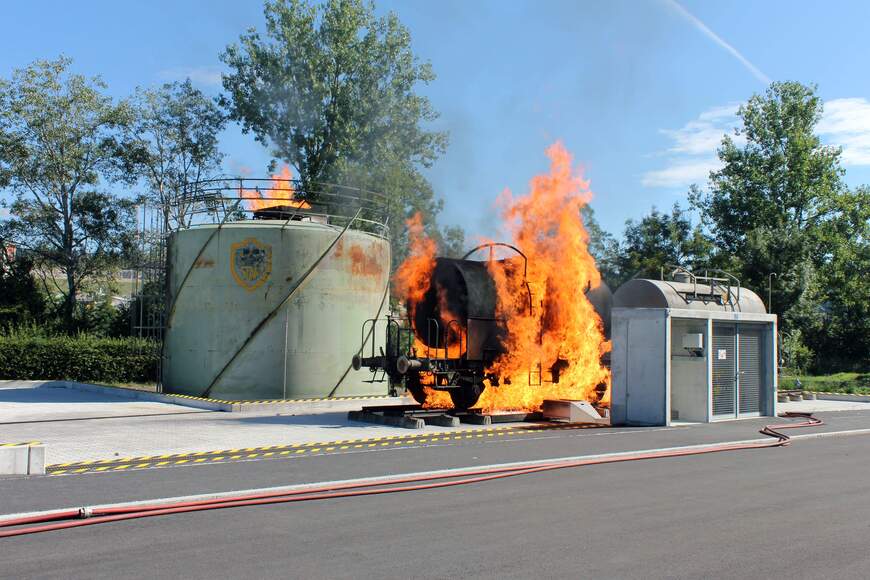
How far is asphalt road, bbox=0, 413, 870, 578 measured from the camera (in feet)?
21.2

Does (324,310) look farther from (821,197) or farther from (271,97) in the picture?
(821,197)

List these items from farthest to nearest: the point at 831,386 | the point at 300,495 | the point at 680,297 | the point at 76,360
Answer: the point at 831,386
the point at 76,360
the point at 680,297
the point at 300,495

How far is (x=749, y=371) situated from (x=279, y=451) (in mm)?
11938

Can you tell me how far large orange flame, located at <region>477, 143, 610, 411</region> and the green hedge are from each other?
1527cm

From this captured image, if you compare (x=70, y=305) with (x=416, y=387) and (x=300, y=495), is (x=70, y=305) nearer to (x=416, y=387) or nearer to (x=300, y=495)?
→ (x=416, y=387)

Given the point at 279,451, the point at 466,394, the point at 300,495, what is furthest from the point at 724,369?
the point at 300,495

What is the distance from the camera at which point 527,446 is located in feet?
45.8

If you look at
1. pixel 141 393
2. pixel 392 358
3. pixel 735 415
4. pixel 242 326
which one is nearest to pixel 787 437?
pixel 735 415

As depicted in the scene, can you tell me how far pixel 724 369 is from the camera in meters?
18.9

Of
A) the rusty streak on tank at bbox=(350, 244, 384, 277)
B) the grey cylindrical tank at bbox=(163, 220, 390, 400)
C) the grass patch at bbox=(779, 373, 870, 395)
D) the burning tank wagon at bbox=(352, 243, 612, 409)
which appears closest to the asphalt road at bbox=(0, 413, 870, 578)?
the burning tank wagon at bbox=(352, 243, 612, 409)

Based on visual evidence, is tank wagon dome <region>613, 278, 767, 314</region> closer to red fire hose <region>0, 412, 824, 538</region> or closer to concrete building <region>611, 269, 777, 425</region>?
concrete building <region>611, 269, 777, 425</region>

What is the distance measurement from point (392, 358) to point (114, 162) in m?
27.5

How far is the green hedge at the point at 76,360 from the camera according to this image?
2880 cm

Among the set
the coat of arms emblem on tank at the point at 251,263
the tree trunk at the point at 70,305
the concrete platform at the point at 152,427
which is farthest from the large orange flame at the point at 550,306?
the tree trunk at the point at 70,305
